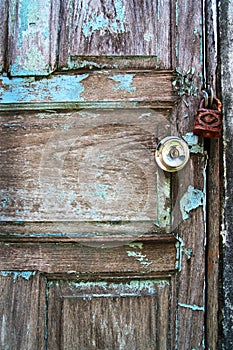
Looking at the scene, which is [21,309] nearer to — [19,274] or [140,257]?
[19,274]

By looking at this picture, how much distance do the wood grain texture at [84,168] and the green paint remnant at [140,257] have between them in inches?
2.8

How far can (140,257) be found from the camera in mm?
1067

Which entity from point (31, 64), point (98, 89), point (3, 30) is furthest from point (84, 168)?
Result: point (3, 30)

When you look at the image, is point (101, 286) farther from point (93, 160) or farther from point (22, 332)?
point (93, 160)

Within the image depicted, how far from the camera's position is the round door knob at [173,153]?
41.1 inches

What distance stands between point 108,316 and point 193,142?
1.76ft

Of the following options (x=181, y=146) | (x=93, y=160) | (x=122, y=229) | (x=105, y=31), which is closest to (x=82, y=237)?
(x=122, y=229)

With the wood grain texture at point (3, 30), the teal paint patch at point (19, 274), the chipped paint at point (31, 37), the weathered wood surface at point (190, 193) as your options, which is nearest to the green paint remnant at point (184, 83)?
the weathered wood surface at point (190, 193)

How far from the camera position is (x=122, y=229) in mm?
1074

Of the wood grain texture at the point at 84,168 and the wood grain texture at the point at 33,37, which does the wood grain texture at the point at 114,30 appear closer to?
the wood grain texture at the point at 33,37

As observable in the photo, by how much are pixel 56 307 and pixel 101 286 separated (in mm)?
136

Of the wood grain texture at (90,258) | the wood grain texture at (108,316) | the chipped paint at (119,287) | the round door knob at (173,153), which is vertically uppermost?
the round door knob at (173,153)

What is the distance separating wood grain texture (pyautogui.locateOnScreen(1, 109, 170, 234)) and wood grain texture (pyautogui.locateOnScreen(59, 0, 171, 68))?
17 cm

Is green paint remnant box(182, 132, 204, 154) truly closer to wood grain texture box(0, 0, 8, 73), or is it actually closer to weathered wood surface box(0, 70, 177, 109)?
weathered wood surface box(0, 70, 177, 109)
